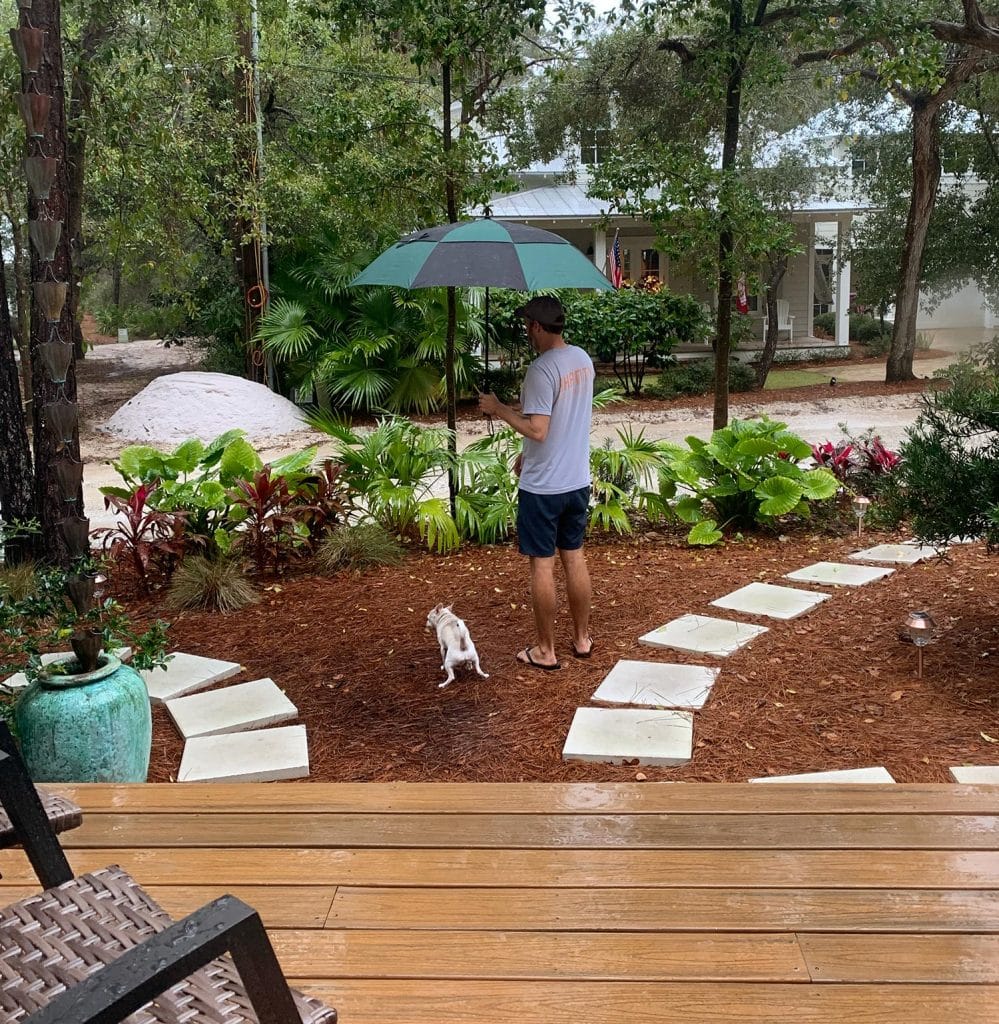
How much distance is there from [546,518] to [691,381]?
12901 mm

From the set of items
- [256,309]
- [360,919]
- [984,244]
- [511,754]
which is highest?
[984,244]

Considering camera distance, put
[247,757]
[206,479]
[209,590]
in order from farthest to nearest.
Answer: [206,479]
[209,590]
[247,757]

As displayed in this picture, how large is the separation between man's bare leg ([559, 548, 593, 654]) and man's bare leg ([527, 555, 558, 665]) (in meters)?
0.10

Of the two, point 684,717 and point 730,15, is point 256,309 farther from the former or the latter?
point 684,717

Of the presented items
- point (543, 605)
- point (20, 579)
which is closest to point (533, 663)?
point (543, 605)

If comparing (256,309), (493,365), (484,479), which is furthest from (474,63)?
(493,365)

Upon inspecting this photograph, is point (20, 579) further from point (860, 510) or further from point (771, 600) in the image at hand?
point (860, 510)

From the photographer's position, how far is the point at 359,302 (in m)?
14.5

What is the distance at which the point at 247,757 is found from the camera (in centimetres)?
359

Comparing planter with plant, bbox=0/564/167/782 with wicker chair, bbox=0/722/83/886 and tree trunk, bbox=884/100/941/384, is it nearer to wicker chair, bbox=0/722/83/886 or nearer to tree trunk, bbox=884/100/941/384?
wicker chair, bbox=0/722/83/886

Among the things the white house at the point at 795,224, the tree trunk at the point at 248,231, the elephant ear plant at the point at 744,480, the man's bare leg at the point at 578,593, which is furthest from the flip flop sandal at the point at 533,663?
the white house at the point at 795,224

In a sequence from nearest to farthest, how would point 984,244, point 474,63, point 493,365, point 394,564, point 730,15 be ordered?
point 394,564 → point 474,63 → point 730,15 → point 493,365 → point 984,244

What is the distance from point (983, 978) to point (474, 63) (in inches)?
283

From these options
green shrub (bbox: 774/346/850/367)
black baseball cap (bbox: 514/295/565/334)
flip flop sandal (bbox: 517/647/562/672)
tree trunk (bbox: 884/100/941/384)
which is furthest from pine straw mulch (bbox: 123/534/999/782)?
green shrub (bbox: 774/346/850/367)
